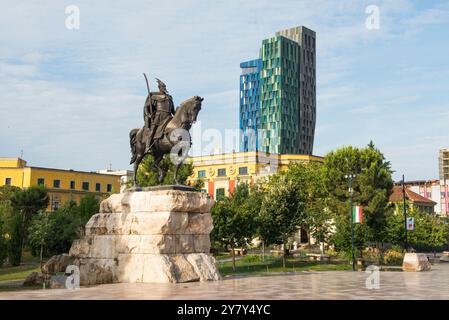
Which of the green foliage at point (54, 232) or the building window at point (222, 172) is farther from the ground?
the building window at point (222, 172)

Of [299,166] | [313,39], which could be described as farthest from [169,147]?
[313,39]

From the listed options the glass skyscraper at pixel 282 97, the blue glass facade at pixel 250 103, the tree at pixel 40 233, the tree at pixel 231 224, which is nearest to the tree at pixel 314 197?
the tree at pixel 231 224

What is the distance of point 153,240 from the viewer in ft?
63.5

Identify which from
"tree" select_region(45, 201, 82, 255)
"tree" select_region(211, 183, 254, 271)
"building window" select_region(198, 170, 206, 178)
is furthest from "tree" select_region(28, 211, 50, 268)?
"building window" select_region(198, 170, 206, 178)

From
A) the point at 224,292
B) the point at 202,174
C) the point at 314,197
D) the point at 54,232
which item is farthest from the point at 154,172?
the point at 202,174

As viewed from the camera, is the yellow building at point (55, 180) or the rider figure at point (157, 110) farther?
the yellow building at point (55, 180)

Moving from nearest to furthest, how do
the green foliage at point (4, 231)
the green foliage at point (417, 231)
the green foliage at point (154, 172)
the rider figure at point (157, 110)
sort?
the rider figure at point (157, 110)
the green foliage at point (4, 231)
the green foliage at point (154, 172)
the green foliage at point (417, 231)

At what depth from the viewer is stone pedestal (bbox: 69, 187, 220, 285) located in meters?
19.2

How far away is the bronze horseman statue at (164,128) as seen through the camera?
2112 cm

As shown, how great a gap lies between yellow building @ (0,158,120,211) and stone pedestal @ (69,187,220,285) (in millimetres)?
61505

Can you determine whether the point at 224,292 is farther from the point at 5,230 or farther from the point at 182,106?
the point at 5,230

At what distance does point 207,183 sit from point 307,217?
130 ft

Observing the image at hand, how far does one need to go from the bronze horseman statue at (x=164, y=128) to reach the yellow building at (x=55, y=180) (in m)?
60.3

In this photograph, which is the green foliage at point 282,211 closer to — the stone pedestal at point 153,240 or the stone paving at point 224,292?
the stone pedestal at point 153,240
